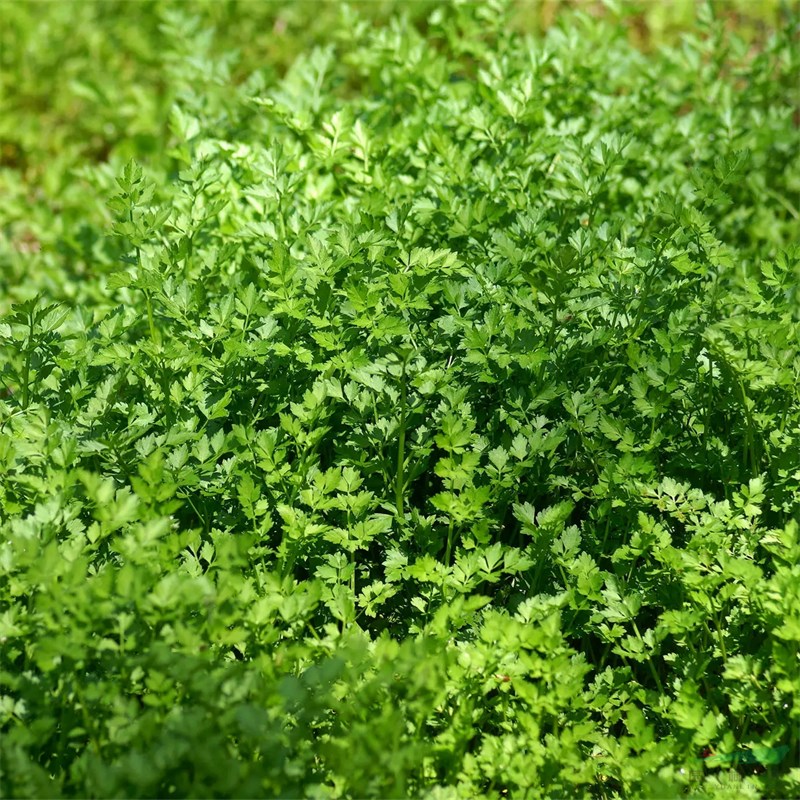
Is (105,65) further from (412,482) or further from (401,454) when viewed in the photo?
(401,454)

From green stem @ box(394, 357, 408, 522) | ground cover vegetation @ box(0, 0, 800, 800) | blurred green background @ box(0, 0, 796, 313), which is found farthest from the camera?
blurred green background @ box(0, 0, 796, 313)

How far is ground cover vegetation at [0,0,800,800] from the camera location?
2.18m

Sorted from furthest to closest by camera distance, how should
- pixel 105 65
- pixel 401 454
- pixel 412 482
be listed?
1. pixel 105 65
2. pixel 412 482
3. pixel 401 454

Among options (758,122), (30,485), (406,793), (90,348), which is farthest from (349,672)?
(758,122)

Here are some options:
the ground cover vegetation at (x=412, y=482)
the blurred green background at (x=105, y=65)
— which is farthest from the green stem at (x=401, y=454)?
the blurred green background at (x=105, y=65)

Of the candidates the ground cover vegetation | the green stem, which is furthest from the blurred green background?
the green stem

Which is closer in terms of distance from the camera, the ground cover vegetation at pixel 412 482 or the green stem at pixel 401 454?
the ground cover vegetation at pixel 412 482

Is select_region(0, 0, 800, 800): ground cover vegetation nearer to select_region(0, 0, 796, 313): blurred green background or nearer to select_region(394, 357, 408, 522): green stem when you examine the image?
select_region(394, 357, 408, 522): green stem

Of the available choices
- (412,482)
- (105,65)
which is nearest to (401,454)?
(412,482)

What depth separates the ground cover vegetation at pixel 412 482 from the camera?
218cm

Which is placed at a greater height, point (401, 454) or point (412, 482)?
point (401, 454)

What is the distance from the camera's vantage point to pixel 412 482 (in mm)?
3020

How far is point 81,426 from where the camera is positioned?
109 inches

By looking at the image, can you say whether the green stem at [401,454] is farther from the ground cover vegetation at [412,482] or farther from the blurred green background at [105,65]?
the blurred green background at [105,65]
